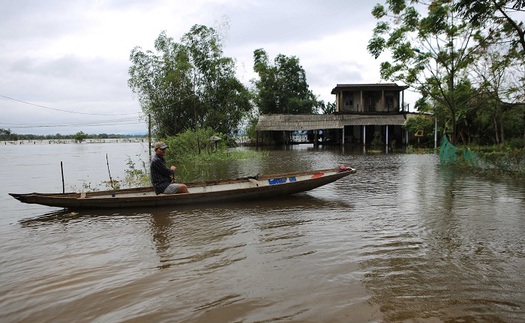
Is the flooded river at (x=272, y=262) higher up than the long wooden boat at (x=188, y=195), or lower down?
lower down

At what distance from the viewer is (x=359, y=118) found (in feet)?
104

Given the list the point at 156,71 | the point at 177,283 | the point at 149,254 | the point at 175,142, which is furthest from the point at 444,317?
the point at 156,71

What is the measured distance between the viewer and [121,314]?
3.40 m

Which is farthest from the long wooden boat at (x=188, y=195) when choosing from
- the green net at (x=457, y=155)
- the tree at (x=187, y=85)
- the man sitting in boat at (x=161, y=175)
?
the tree at (x=187, y=85)

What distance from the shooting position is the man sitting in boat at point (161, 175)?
296 inches

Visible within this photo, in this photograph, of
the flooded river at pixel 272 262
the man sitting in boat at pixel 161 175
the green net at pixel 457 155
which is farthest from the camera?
the green net at pixel 457 155

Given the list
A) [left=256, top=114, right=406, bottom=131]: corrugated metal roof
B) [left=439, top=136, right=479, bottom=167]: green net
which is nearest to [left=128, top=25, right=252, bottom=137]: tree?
[left=256, top=114, right=406, bottom=131]: corrugated metal roof

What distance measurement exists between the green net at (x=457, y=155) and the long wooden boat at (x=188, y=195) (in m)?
7.40

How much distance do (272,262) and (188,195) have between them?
355cm

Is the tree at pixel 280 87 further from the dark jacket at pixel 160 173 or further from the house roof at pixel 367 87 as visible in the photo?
the dark jacket at pixel 160 173

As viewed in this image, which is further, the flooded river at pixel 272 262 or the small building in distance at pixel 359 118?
the small building in distance at pixel 359 118

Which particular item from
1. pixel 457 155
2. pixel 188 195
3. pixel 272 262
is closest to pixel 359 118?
pixel 457 155

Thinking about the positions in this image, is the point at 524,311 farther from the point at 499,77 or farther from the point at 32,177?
the point at 499,77

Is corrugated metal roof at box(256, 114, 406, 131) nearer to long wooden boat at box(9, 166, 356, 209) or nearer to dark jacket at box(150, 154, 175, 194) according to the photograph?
long wooden boat at box(9, 166, 356, 209)
